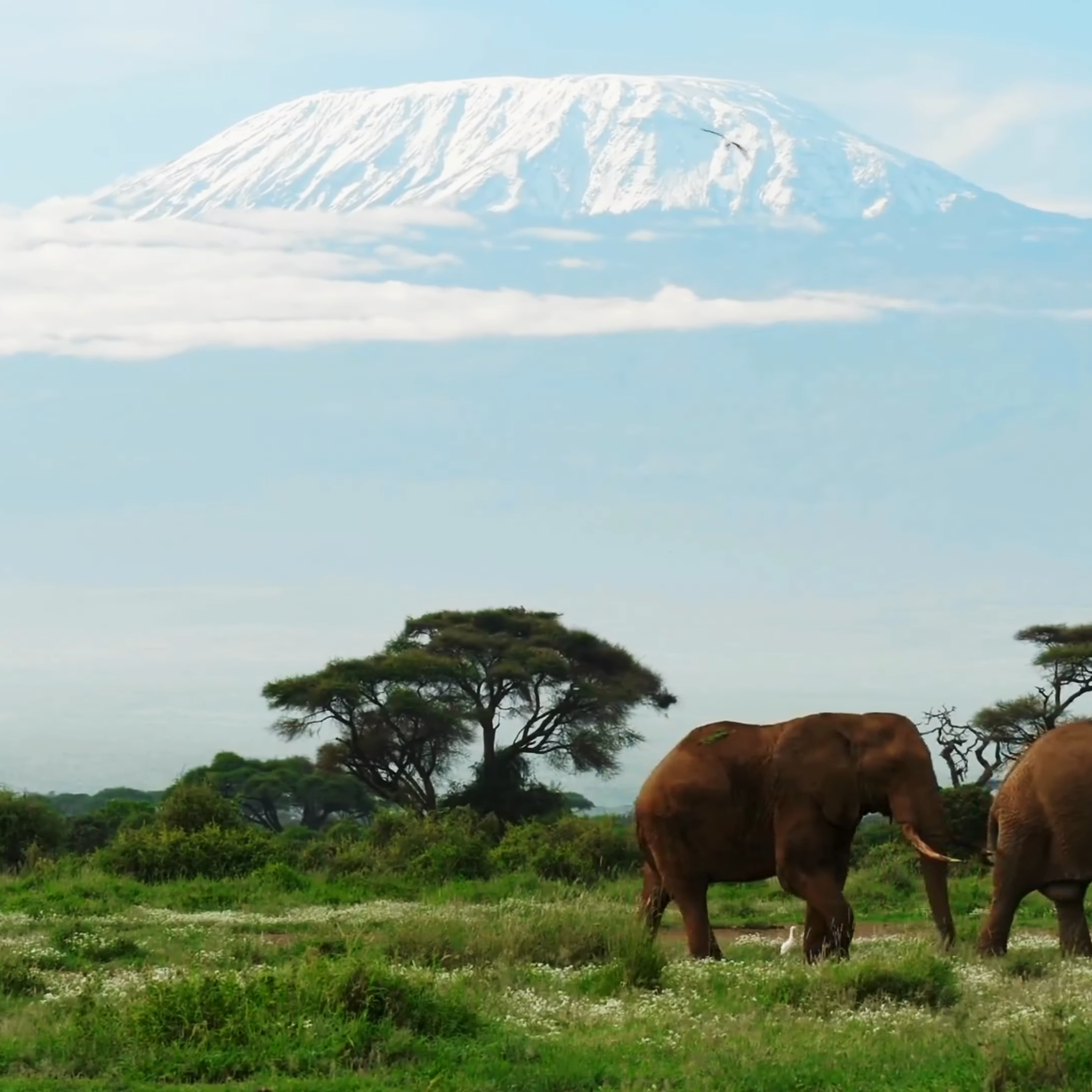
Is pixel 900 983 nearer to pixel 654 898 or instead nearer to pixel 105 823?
pixel 654 898

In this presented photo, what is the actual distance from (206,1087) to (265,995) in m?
1.48

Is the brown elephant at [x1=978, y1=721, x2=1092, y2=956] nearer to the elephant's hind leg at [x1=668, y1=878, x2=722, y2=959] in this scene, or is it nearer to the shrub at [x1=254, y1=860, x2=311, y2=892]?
the elephant's hind leg at [x1=668, y1=878, x2=722, y2=959]

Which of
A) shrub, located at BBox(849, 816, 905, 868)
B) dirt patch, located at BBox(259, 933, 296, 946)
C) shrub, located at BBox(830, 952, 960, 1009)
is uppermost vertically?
shrub, located at BBox(849, 816, 905, 868)

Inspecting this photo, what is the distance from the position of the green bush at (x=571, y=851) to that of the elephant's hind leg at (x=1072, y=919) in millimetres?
11438

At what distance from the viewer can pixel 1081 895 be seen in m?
16.9

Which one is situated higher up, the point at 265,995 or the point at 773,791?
the point at 773,791

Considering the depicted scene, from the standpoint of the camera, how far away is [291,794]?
6019 cm

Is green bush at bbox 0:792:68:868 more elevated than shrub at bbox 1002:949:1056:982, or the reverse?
green bush at bbox 0:792:68:868

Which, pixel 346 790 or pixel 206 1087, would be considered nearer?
pixel 206 1087

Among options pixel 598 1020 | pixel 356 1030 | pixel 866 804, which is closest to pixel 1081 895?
pixel 866 804

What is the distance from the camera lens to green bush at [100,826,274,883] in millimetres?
28391

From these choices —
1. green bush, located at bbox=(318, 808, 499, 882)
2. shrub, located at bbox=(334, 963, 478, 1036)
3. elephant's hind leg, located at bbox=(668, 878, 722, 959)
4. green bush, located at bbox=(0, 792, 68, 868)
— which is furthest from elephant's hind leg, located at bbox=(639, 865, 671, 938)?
green bush, located at bbox=(0, 792, 68, 868)

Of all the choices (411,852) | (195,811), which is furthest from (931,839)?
(195,811)

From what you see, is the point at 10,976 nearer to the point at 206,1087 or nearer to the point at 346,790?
the point at 206,1087
